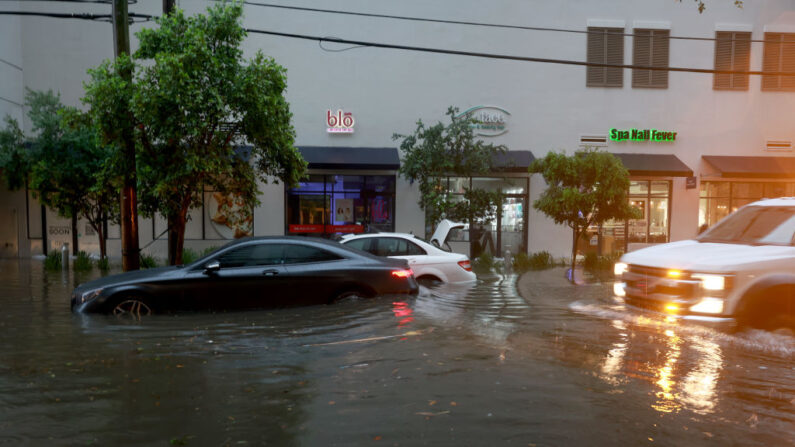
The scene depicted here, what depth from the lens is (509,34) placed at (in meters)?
19.1

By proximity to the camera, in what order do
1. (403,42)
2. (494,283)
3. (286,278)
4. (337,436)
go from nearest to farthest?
(337,436), (286,278), (494,283), (403,42)

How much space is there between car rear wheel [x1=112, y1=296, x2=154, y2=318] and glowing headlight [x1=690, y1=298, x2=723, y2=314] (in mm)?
7177

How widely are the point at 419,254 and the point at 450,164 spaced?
599 cm

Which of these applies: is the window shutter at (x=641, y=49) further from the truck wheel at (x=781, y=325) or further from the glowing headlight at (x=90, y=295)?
the glowing headlight at (x=90, y=295)

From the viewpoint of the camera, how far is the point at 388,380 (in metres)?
5.04

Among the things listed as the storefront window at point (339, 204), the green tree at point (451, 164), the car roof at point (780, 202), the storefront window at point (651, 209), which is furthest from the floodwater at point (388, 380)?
the storefront window at point (651, 209)

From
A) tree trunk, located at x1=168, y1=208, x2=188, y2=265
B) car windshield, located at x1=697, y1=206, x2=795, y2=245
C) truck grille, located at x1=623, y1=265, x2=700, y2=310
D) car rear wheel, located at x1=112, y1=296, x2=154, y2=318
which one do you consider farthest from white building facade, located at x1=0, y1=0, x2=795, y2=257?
truck grille, located at x1=623, y1=265, x2=700, y2=310

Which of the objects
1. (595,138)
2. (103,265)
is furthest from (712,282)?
(103,265)

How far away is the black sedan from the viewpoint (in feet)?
24.6

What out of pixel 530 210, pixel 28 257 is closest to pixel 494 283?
pixel 530 210

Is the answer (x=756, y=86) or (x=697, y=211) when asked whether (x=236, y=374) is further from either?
(x=756, y=86)

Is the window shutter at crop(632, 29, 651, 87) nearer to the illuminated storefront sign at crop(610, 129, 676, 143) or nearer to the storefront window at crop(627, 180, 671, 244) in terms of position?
the illuminated storefront sign at crop(610, 129, 676, 143)

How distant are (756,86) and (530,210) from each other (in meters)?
9.72

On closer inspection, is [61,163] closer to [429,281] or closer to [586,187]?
[429,281]
